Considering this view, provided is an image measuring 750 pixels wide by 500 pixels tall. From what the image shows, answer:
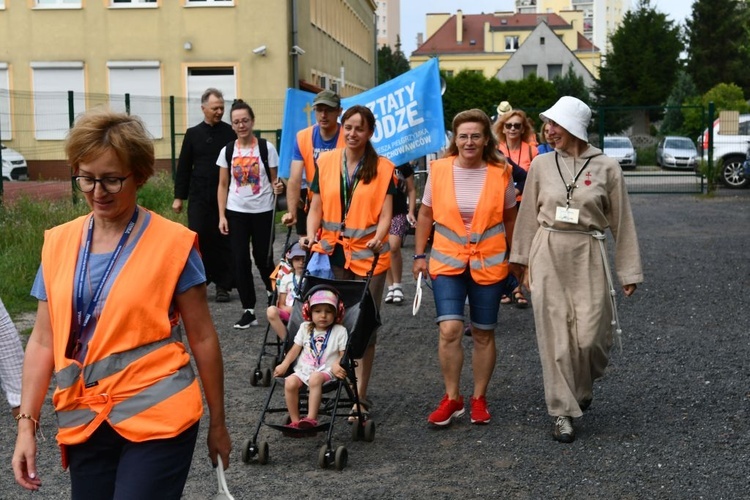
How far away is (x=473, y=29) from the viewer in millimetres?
132625

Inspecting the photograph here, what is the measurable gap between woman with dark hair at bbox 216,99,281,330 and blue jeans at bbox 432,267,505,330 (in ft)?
12.0

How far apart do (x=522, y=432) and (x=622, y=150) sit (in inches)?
1406

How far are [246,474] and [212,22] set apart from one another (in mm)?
33648

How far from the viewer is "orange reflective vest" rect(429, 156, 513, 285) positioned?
24.5 ft

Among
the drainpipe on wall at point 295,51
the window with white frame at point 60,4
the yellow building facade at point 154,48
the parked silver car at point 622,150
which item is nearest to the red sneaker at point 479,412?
the yellow building facade at point 154,48

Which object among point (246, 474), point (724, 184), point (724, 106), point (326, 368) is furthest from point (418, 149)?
point (724, 106)

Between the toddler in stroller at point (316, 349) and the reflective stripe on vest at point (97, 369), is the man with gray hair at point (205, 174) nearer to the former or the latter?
the toddler in stroller at point (316, 349)

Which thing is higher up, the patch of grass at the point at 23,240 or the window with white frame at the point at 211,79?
the window with white frame at the point at 211,79

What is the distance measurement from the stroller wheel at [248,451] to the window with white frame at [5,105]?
2455 cm

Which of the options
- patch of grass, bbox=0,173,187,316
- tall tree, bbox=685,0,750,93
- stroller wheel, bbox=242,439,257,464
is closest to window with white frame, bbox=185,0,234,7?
patch of grass, bbox=0,173,187,316

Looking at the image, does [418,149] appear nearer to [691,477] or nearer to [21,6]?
[691,477]

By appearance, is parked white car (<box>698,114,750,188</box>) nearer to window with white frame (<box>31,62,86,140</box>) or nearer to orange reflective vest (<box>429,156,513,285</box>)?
window with white frame (<box>31,62,86,140</box>)

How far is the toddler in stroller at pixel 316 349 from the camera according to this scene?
7011 millimetres

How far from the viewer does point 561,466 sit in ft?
21.5
